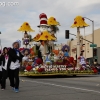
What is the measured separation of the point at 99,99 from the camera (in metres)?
8.69

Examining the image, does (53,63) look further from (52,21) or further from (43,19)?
(52,21)

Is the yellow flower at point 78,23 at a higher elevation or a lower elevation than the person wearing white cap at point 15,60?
higher

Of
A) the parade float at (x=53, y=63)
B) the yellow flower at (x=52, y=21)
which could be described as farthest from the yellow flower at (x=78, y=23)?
the yellow flower at (x=52, y=21)

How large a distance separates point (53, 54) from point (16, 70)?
47.8ft

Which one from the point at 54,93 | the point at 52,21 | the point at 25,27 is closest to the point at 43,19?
the point at 52,21

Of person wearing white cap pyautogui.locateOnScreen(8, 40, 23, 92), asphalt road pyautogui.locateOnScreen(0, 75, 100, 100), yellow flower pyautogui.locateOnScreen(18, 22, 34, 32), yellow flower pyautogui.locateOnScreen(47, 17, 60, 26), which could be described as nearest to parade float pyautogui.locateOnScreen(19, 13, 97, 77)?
yellow flower pyautogui.locateOnScreen(47, 17, 60, 26)

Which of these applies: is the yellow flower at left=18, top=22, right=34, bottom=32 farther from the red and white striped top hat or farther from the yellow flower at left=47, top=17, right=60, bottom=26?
the red and white striped top hat

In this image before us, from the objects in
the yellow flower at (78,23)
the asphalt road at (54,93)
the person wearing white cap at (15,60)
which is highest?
the yellow flower at (78,23)

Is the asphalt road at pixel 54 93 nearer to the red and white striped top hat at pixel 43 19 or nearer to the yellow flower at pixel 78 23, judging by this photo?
the yellow flower at pixel 78 23

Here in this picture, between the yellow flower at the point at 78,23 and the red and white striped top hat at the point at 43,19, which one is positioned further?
the red and white striped top hat at the point at 43,19

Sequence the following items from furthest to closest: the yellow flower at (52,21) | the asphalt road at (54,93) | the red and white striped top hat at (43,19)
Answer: the yellow flower at (52,21), the red and white striped top hat at (43,19), the asphalt road at (54,93)

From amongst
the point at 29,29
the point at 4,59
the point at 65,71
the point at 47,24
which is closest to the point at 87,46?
the point at 29,29

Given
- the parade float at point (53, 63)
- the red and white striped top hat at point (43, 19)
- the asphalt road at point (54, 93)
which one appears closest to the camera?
the asphalt road at point (54, 93)

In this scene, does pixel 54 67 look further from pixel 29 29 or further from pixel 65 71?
pixel 29 29
